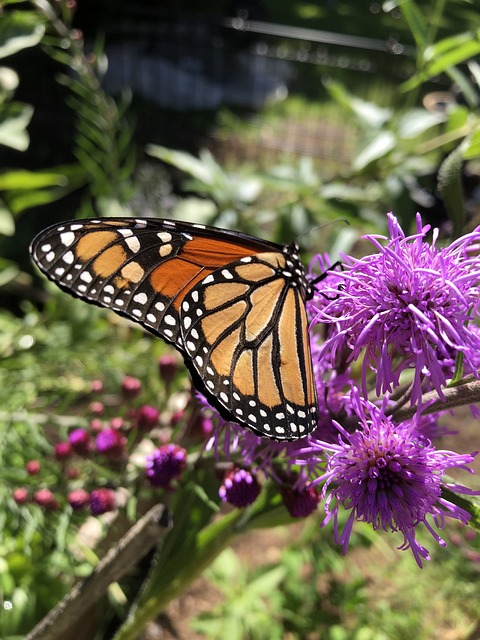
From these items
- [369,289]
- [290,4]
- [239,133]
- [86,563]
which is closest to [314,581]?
[86,563]

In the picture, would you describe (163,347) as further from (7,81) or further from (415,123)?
(415,123)

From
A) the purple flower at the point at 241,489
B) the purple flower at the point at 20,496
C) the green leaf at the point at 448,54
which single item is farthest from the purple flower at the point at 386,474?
the green leaf at the point at 448,54

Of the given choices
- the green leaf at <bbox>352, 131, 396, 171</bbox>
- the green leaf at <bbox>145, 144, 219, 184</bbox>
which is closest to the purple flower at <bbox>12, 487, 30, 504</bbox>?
the green leaf at <bbox>145, 144, 219, 184</bbox>

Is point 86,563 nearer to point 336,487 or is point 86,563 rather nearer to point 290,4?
point 336,487

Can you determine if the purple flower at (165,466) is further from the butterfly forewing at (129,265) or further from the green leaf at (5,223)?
the green leaf at (5,223)

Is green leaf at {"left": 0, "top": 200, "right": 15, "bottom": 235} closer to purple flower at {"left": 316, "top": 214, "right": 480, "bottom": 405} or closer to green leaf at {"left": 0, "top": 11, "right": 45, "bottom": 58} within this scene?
green leaf at {"left": 0, "top": 11, "right": 45, "bottom": 58}
